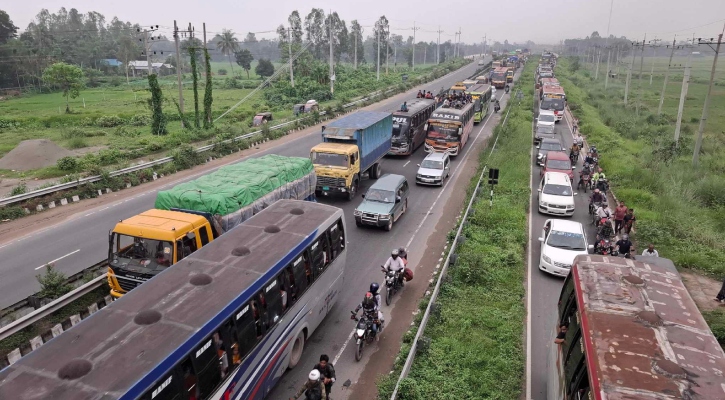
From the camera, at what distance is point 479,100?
43.6 metres

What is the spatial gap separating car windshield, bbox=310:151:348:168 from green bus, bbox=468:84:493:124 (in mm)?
23024

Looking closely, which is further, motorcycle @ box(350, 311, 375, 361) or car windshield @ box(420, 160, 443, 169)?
car windshield @ box(420, 160, 443, 169)

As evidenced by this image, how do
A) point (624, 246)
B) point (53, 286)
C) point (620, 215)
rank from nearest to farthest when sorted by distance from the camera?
point (53, 286) < point (624, 246) < point (620, 215)

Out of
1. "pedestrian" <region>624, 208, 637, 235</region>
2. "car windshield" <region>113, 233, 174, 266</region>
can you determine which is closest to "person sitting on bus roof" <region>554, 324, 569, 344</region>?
"car windshield" <region>113, 233, 174, 266</region>

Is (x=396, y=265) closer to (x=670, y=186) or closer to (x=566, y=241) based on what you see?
(x=566, y=241)

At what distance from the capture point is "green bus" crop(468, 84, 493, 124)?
43.2 meters

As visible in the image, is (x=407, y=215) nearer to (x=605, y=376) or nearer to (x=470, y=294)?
(x=470, y=294)

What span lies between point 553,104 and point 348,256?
3833 centimetres

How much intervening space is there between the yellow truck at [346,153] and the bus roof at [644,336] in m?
14.1

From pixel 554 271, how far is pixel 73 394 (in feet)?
45.6

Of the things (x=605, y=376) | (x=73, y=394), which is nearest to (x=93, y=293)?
(x=73, y=394)

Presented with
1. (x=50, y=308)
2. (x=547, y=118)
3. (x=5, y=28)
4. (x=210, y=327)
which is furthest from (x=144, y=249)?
(x=5, y=28)

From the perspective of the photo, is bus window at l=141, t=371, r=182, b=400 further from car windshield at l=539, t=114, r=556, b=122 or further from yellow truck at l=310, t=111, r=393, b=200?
car windshield at l=539, t=114, r=556, b=122

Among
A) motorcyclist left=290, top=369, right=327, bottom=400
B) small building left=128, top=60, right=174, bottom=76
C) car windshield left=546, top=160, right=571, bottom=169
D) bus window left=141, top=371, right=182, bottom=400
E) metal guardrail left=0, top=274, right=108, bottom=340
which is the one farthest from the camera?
A: small building left=128, top=60, right=174, bottom=76
